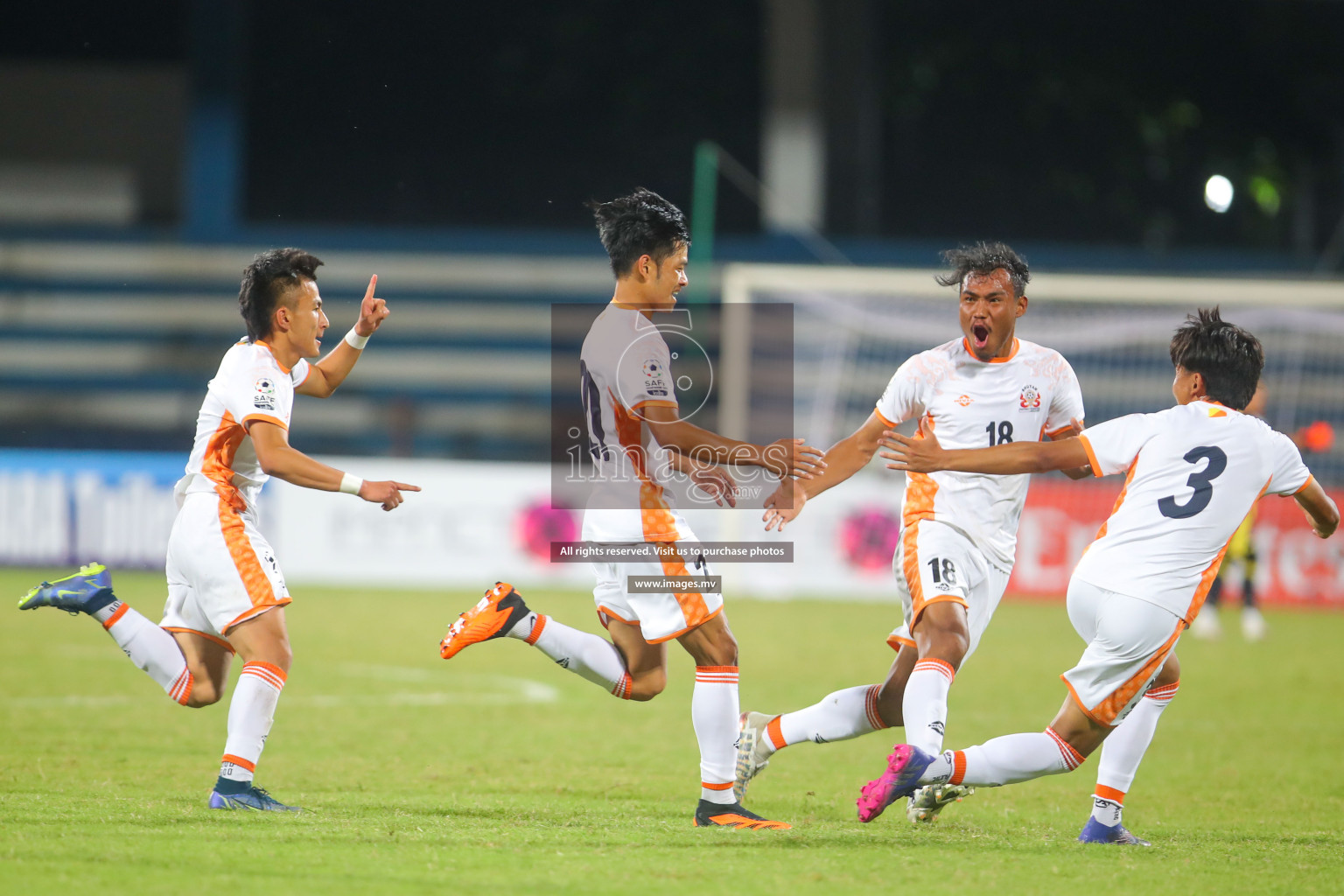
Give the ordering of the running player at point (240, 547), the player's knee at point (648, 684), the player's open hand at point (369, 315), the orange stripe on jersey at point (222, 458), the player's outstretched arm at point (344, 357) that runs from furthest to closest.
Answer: the player's open hand at point (369, 315) → the player's outstretched arm at point (344, 357) → the player's knee at point (648, 684) → the orange stripe on jersey at point (222, 458) → the running player at point (240, 547)

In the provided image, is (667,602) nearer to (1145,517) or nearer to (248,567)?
(248,567)

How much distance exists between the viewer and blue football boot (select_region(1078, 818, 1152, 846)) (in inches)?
208

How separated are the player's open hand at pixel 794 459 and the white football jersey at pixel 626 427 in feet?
1.44

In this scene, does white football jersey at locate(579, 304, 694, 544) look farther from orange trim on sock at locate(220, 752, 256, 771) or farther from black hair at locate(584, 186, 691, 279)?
orange trim on sock at locate(220, 752, 256, 771)

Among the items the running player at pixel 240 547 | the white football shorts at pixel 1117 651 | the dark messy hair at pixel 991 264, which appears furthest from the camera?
the dark messy hair at pixel 991 264

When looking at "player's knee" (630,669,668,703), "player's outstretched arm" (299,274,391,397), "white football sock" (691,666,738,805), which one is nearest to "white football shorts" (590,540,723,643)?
"white football sock" (691,666,738,805)

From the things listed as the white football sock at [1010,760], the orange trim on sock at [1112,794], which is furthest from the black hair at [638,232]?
the orange trim on sock at [1112,794]

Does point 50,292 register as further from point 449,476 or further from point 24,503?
point 449,476

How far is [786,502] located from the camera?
227 inches

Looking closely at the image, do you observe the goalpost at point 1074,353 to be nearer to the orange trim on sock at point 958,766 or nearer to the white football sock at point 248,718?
the orange trim on sock at point 958,766

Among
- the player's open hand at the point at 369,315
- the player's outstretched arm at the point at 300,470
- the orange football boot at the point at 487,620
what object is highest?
the player's open hand at the point at 369,315

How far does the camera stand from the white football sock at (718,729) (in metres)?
5.43

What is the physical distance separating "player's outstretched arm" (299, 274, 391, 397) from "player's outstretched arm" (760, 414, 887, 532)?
185cm

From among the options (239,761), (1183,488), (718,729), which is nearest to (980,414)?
(1183,488)
